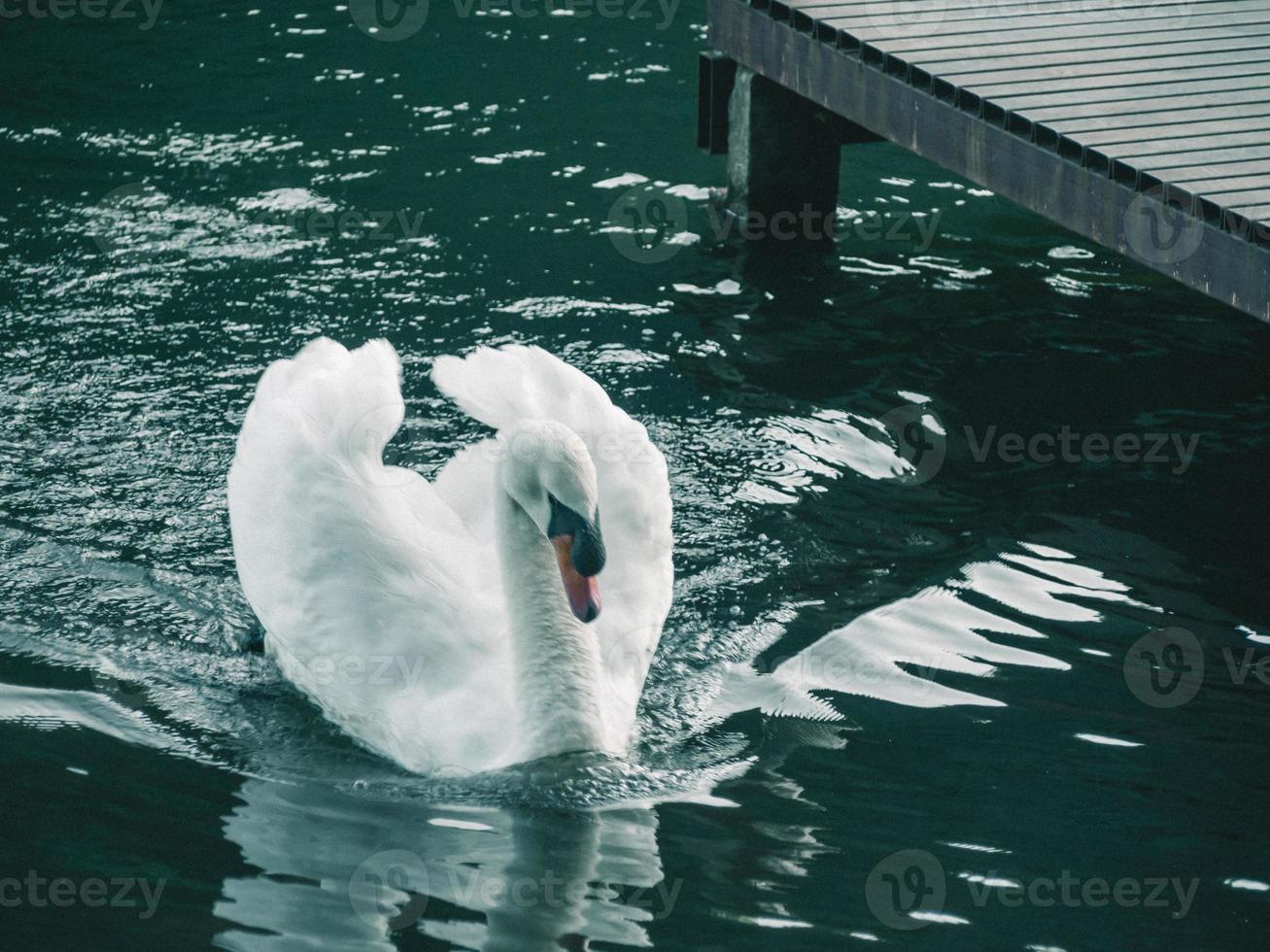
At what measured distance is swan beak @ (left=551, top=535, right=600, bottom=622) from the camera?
497cm

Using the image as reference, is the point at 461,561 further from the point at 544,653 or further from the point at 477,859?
the point at 477,859

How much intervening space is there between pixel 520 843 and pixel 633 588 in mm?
1067

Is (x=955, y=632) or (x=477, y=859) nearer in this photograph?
(x=477, y=859)

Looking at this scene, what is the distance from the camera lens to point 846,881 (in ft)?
15.6

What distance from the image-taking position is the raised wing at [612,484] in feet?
18.2
